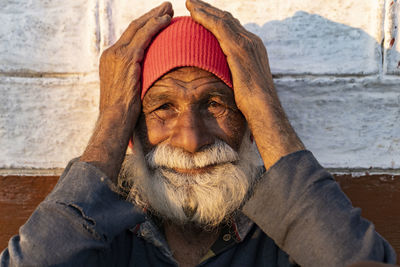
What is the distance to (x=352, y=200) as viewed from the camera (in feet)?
8.46

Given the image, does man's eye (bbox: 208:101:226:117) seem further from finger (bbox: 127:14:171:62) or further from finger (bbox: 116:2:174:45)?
finger (bbox: 116:2:174:45)

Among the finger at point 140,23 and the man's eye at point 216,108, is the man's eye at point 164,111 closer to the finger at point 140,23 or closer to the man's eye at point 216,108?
the man's eye at point 216,108

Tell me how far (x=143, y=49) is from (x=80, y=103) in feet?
2.24

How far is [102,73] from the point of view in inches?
91.9

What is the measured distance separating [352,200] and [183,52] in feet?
4.73

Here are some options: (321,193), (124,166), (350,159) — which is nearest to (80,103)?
(124,166)

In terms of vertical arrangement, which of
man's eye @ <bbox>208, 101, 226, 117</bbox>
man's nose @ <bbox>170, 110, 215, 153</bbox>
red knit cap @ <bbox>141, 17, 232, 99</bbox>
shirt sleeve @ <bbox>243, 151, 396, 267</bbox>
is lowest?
shirt sleeve @ <bbox>243, 151, 396, 267</bbox>

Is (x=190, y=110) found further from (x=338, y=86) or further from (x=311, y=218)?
(x=338, y=86)

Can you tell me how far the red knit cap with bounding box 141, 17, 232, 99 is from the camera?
2092mm

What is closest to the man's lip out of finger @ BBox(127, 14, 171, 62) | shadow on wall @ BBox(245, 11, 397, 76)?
finger @ BBox(127, 14, 171, 62)

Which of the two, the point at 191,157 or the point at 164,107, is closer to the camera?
the point at 191,157

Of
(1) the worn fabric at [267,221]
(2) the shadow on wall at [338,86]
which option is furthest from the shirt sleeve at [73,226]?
(2) the shadow on wall at [338,86]

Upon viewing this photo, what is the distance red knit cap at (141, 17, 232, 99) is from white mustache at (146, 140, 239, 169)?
0.33 meters

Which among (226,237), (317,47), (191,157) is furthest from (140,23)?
(226,237)
